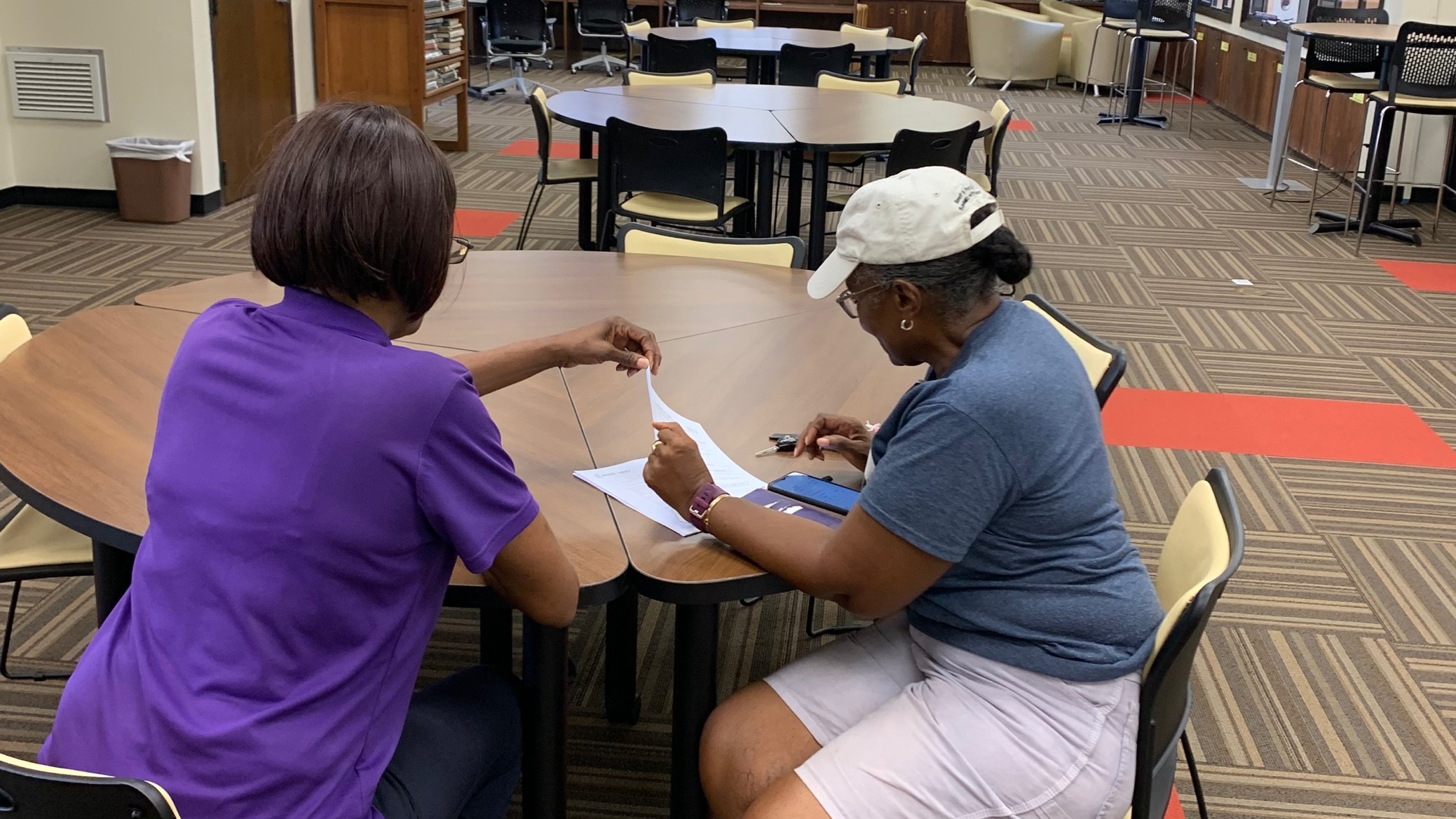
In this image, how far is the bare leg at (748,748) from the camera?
1.65 meters

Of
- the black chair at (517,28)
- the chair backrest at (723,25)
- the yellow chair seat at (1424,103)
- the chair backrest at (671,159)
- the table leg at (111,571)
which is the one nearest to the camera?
the table leg at (111,571)

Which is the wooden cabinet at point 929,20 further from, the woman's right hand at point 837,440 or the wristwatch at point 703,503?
the wristwatch at point 703,503

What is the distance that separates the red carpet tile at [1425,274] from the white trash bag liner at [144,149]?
598cm

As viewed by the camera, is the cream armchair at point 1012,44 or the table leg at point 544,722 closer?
the table leg at point 544,722

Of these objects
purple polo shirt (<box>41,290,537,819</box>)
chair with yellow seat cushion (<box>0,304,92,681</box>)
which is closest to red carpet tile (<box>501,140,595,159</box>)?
chair with yellow seat cushion (<box>0,304,92,681</box>)

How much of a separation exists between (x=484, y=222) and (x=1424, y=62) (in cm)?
482

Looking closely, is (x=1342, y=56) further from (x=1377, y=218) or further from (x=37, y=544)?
(x=37, y=544)

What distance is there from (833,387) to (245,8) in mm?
5546

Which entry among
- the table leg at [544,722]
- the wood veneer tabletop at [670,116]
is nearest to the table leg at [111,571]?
the table leg at [544,722]

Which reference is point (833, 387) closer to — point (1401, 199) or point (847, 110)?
point (847, 110)

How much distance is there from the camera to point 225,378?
4.13ft

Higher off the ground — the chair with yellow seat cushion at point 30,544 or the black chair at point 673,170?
the black chair at point 673,170

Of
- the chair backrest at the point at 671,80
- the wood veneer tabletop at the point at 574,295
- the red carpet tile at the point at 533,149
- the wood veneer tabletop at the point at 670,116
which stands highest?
the chair backrest at the point at 671,80

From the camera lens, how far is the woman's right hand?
1.94m
